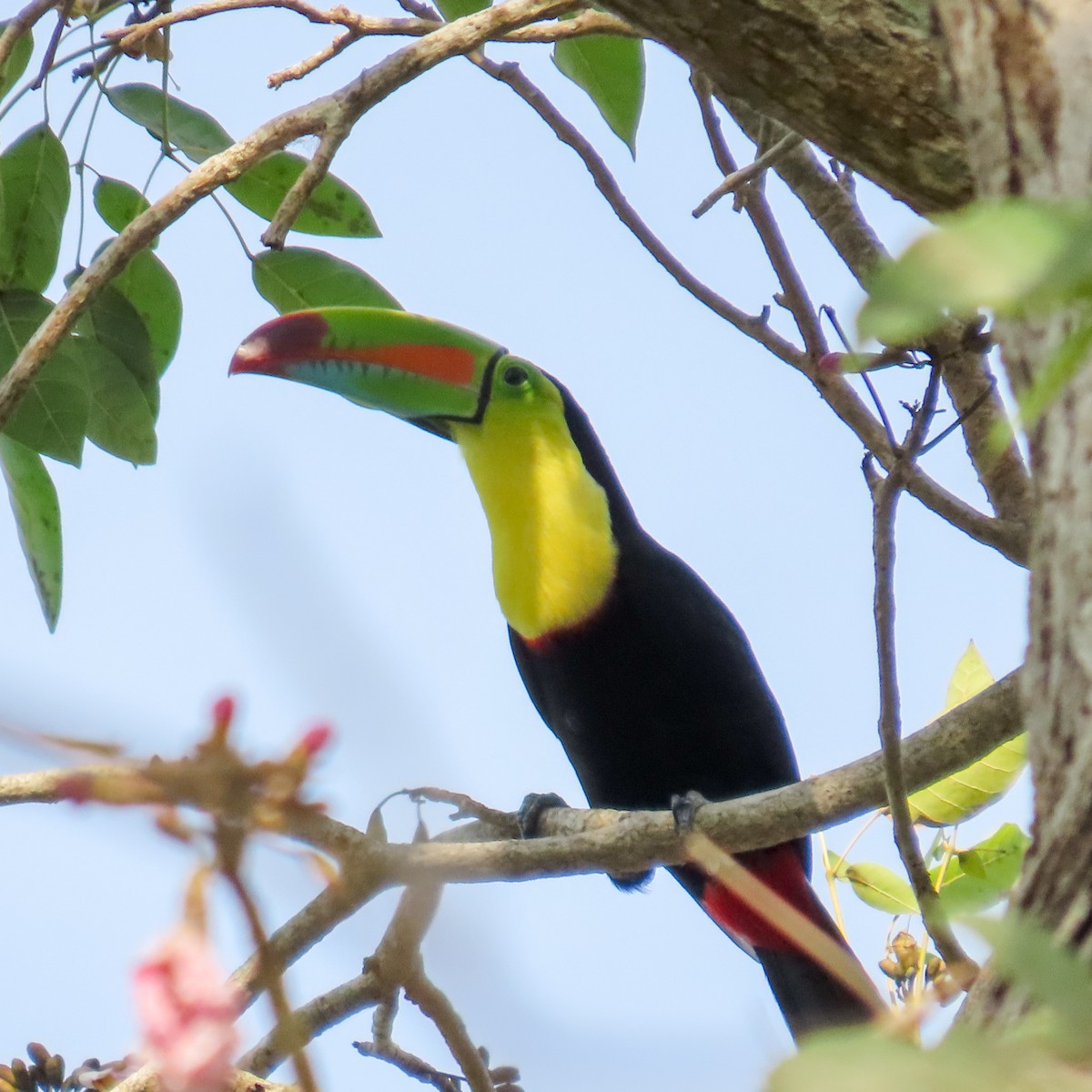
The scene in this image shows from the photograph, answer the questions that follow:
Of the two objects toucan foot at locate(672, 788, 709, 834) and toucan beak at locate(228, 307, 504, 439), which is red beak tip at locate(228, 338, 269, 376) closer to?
toucan beak at locate(228, 307, 504, 439)

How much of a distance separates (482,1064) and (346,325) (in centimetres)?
198

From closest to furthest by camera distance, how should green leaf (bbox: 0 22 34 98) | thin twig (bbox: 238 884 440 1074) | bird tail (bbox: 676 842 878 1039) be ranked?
thin twig (bbox: 238 884 440 1074), green leaf (bbox: 0 22 34 98), bird tail (bbox: 676 842 878 1039)

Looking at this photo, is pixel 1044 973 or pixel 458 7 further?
pixel 458 7

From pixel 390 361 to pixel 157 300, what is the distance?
99 cm

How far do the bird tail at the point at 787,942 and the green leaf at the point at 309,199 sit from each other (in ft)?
5.06

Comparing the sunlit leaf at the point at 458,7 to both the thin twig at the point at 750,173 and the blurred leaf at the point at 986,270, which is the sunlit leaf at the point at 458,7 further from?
the blurred leaf at the point at 986,270

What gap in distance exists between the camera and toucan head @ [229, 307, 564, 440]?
3.51 m

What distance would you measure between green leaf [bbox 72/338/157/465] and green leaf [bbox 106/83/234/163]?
18.6 inches

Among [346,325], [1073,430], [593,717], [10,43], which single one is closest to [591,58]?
[10,43]

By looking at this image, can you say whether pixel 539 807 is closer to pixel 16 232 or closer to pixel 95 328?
pixel 95 328

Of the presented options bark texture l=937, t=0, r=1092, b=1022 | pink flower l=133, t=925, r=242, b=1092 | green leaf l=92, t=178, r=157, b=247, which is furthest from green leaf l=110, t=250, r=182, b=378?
pink flower l=133, t=925, r=242, b=1092

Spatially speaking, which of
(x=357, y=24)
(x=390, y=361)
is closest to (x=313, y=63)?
(x=357, y=24)

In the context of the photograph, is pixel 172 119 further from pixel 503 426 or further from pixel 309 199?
pixel 503 426

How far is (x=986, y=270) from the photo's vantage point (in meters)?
0.47
